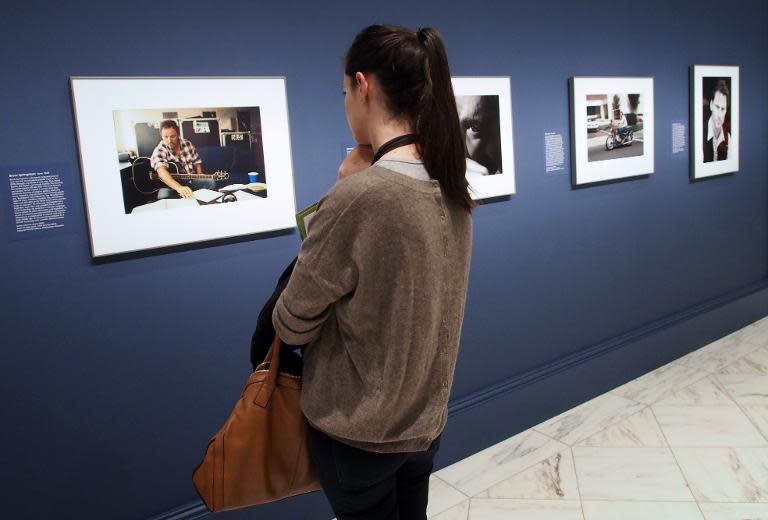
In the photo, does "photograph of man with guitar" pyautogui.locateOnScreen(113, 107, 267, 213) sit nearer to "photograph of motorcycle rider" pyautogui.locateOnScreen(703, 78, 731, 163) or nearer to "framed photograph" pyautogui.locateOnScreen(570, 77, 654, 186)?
"framed photograph" pyautogui.locateOnScreen(570, 77, 654, 186)

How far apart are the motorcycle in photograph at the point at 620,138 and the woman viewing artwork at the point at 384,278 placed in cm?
291

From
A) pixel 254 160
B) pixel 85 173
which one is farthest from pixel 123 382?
pixel 254 160

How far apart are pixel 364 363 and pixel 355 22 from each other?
203cm

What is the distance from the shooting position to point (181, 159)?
243 centimetres

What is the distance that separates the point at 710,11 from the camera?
4.80 meters

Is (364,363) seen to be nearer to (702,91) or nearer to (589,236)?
→ (589,236)

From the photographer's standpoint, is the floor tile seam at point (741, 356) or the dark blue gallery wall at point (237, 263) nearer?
the dark blue gallery wall at point (237, 263)

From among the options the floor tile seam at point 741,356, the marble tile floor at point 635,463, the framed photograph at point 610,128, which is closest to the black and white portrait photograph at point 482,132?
the framed photograph at point 610,128

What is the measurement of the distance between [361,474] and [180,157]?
1.50 meters

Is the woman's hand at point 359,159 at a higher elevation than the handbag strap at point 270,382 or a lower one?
higher

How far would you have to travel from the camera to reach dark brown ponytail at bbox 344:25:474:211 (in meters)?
1.38

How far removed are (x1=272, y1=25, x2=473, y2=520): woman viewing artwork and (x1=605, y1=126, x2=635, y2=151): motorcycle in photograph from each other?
9.56 feet

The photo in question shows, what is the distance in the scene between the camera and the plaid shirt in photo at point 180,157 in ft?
7.81

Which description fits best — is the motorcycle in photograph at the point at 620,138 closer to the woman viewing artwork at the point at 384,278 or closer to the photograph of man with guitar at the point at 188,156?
the photograph of man with guitar at the point at 188,156
